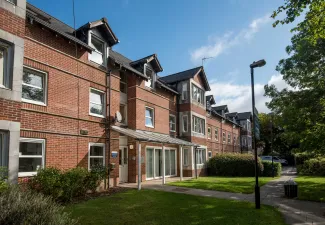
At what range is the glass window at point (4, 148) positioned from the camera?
8.99 m

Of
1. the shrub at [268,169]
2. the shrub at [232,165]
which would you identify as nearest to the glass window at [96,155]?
the shrub at [232,165]

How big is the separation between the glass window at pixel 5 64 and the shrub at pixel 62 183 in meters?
3.68

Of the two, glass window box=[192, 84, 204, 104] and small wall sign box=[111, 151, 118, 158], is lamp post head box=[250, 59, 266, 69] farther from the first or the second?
glass window box=[192, 84, 204, 104]

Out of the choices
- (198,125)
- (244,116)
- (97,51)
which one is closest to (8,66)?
(97,51)

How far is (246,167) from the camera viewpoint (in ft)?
83.9

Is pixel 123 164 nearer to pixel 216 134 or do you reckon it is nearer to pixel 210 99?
pixel 210 99

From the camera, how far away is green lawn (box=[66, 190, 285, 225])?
25.8 ft

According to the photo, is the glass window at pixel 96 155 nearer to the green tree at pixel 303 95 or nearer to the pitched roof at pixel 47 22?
the pitched roof at pixel 47 22

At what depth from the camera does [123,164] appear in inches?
674

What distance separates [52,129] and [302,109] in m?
14.3

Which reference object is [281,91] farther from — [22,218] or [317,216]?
[22,218]

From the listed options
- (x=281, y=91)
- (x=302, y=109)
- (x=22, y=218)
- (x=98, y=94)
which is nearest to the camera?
(x=22, y=218)

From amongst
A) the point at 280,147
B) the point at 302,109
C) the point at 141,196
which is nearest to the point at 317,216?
the point at 141,196

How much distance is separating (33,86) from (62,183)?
4373 mm
